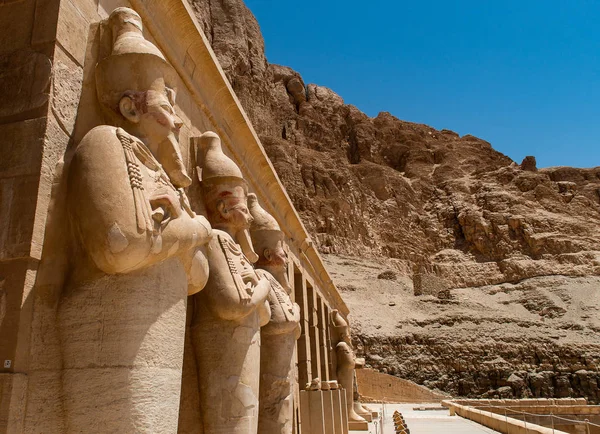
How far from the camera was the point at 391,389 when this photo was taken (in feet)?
98.5

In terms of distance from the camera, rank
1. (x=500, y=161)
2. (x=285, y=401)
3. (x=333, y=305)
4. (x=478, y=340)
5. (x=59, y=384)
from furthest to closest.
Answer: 1. (x=500, y=161)
2. (x=478, y=340)
3. (x=333, y=305)
4. (x=285, y=401)
5. (x=59, y=384)

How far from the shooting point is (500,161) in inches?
3036

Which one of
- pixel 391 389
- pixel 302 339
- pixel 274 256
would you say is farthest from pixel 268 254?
pixel 391 389

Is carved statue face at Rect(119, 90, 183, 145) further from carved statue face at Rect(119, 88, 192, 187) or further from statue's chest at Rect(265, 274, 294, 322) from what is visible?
statue's chest at Rect(265, 274, 294, 322)

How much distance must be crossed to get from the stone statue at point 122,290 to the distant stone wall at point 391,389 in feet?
92.4

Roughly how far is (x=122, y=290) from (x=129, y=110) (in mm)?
931

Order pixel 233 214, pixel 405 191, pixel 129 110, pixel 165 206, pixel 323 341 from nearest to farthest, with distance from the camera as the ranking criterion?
pixel 165 206 < pixel 129 110 < pixel 233 214 < pixel 323 341 < pixel 405 191

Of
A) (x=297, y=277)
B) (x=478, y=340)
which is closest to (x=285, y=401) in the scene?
(x=297, y=277)

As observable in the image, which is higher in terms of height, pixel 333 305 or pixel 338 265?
pixel 338 265

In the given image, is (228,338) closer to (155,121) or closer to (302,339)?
(155,121)

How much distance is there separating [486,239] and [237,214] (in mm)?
61390

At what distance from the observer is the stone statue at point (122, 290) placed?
223cm

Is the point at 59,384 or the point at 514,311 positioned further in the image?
the point at 514,311

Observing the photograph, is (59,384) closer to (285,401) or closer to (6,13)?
(6,13)
